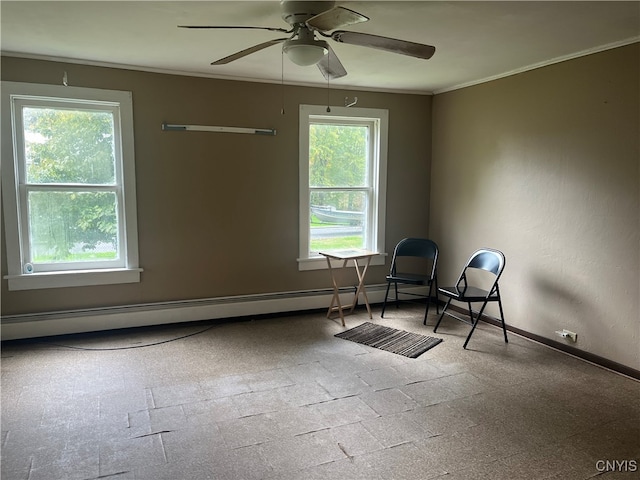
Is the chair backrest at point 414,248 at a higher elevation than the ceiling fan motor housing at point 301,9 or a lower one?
lower

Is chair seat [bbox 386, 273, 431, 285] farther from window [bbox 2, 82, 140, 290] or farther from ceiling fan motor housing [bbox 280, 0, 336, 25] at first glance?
ceiling fan motor housing [bbox 280, 0, 336, 25]

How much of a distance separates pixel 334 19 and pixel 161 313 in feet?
9.80

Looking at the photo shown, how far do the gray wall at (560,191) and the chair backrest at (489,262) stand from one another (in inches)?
7.8

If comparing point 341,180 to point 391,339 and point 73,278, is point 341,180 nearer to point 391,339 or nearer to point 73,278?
point 391,339

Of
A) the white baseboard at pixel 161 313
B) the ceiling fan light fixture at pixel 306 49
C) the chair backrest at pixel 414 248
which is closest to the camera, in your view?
the ceiling fan light fixture at pixel 306 49

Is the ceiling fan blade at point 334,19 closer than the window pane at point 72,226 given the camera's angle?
Yes

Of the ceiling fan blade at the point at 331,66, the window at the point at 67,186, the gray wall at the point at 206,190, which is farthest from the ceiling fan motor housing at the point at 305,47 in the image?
the window at the point at 67,186

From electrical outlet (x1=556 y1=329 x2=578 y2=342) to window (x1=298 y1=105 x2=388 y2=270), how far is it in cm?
187

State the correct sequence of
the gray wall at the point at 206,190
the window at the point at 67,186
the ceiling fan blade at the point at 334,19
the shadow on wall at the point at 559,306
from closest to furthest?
the ceiling fan blade at the point at 334,19
the shadow on wall at the point at 559,306
the window at the point at 67,186
the gray wall at the point at 206,190

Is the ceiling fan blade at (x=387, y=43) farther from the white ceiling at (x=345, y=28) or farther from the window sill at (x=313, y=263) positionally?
the window sill at (x=313, y=263)

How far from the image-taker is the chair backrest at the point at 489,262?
3.75m

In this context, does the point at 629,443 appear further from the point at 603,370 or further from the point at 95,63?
the point at 95,63

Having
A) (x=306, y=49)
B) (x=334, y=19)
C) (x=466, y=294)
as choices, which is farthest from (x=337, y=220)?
(x=334, y=19)

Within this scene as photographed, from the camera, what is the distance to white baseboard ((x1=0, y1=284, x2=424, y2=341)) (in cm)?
366
